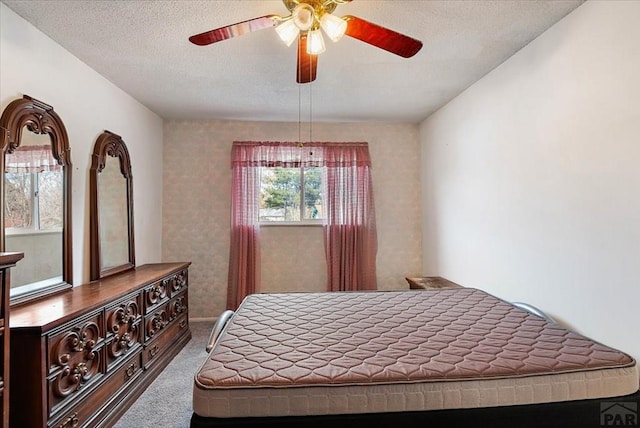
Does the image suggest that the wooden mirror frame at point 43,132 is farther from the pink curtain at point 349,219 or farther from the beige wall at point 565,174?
the beige wall at point 565,174

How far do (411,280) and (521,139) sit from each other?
5.98ft

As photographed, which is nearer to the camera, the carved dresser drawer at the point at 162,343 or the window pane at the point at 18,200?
the window pane at the point at 18,200

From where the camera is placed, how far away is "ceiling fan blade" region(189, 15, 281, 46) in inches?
64.6

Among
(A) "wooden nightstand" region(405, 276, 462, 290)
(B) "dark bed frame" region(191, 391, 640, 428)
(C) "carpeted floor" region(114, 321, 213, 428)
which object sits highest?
(A) "wooden nightstand" region(405, 276, 462, 290)

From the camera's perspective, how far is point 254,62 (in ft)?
8.62

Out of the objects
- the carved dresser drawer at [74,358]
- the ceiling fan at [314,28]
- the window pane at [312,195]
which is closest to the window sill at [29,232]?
the carved dresser drawer at [74,358]

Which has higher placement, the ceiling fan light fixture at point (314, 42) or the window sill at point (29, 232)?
the ceiling fan light fixture at point (314, 42)

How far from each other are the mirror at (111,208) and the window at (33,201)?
1.30 feet

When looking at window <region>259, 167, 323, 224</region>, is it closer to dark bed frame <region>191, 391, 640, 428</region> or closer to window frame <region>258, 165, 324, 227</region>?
window frame <region>258, 165, 324, 227</region>

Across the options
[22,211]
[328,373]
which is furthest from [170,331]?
[328,373]

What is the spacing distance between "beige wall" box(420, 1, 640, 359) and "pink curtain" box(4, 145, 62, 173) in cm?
318

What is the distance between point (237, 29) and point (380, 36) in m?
0.70

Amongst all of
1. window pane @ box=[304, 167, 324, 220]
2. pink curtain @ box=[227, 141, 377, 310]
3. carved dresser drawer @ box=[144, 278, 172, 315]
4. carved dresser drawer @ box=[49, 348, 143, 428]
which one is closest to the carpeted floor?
carved dresser drawer @ box=[49, 348, 143, 428]

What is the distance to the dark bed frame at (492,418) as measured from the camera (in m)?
1.32
